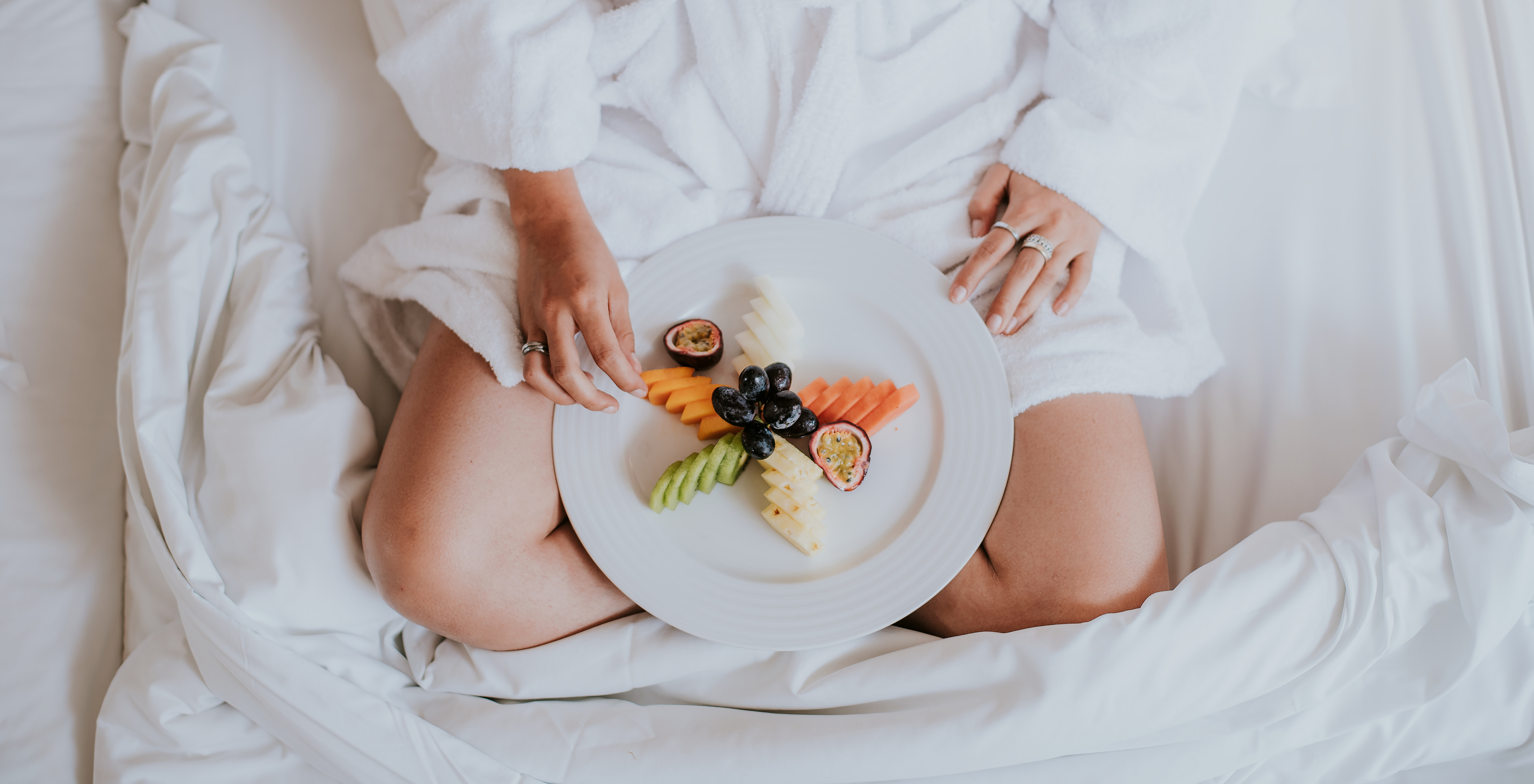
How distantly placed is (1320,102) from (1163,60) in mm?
486

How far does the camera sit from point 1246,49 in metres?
1.28

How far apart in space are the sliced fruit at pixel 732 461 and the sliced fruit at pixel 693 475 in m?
0.03

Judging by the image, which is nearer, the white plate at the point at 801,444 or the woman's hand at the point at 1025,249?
the white plate at the point at 801,444

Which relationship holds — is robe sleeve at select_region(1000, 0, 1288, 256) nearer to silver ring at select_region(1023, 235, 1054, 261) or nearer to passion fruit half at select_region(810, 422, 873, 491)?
silver ring at select_region(1023, 235, 1054, 261)

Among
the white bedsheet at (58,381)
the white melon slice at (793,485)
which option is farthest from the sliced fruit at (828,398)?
the white bedsheet at (58,381)

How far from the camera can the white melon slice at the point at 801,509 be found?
1129 mm

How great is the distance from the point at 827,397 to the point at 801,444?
84mm

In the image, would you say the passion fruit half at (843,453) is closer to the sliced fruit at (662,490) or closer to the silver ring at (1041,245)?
the sliced fruit at (662,490)

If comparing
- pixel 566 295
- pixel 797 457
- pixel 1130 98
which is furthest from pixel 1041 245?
pixel 566 295

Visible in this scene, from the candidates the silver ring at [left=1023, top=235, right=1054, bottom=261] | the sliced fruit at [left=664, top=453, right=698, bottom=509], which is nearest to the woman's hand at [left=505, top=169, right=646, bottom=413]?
the sliced fruit at [left=664, top=453, right=698, bottom=509]

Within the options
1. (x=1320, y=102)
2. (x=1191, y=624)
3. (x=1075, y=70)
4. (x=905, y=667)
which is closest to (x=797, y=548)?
(x=905, y=667)

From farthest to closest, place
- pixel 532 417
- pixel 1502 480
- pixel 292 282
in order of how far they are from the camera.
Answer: pixel 292 282 < pixel 532 417 < pixel 1502 480

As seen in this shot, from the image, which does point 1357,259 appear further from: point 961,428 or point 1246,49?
point 961,428

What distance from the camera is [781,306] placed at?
4.00 ft
